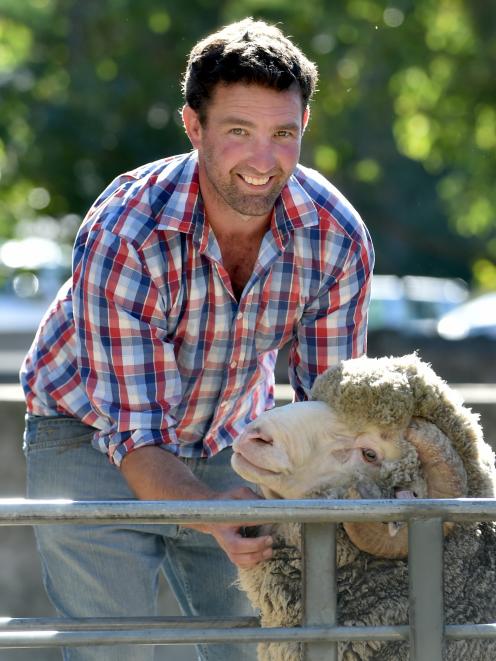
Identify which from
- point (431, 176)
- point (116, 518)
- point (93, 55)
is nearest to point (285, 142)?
point (116, 518)

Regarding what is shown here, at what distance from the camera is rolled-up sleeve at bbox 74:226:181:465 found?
2.95 m

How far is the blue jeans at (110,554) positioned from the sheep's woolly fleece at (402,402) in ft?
2.46

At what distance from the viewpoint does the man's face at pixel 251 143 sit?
2.97 meters

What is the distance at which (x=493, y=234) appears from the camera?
79.8 feet

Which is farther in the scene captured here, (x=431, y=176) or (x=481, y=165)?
(x=431, y=176)

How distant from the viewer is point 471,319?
18.1 metres

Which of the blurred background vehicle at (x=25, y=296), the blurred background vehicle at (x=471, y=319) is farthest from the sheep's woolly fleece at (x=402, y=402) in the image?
the blurred background vehicle at (x=25, y=296)

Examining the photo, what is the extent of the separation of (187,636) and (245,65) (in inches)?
55.1

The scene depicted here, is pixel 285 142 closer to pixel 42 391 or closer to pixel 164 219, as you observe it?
pixel 164 219

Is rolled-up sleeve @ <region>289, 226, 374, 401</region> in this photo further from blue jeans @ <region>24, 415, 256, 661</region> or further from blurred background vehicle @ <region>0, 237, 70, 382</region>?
blurred background vehicle @ <region>0, 237, 70, 382</region>

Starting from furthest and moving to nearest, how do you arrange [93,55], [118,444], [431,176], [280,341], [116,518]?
[431,176] → [93,55] → [280,341] → [118,444] → [116,518]

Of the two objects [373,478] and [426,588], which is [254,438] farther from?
[426,588]

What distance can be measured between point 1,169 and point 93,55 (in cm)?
191

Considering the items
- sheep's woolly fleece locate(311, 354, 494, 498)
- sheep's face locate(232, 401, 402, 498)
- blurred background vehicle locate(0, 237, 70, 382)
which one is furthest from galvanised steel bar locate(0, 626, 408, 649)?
blurred background vehicle locate(0, 237, 70, 382)
